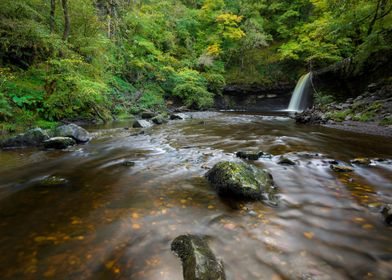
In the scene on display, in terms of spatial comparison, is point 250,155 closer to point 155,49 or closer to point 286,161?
point 286,161

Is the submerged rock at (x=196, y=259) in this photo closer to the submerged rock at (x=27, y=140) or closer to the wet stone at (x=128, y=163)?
the wet stone at (x=128, y=163)

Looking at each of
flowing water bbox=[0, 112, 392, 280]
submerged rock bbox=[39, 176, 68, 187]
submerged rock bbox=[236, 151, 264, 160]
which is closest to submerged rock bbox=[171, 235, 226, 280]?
flowing water bbox=[0, 112, 392, 280]

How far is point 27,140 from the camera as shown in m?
6.49

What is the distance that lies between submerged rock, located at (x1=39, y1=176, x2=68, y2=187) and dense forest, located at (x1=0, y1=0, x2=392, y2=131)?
476 cm

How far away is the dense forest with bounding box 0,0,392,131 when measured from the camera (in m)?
8.80

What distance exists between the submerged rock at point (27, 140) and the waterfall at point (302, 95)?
51.0 feet

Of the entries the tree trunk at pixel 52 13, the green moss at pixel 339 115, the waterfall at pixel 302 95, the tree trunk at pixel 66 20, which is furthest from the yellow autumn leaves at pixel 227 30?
the tree trunk at pixel 52 13

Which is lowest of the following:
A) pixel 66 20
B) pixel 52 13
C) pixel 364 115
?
pixel 364 115

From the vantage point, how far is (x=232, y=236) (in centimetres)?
244

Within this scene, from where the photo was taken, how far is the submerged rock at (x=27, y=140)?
637 centimetres

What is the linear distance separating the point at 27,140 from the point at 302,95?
16.2 meters

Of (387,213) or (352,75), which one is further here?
(352,75)

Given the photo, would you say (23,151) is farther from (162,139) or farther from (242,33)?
(242,33)

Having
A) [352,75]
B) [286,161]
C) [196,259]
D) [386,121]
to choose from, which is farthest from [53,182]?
[352,75]
